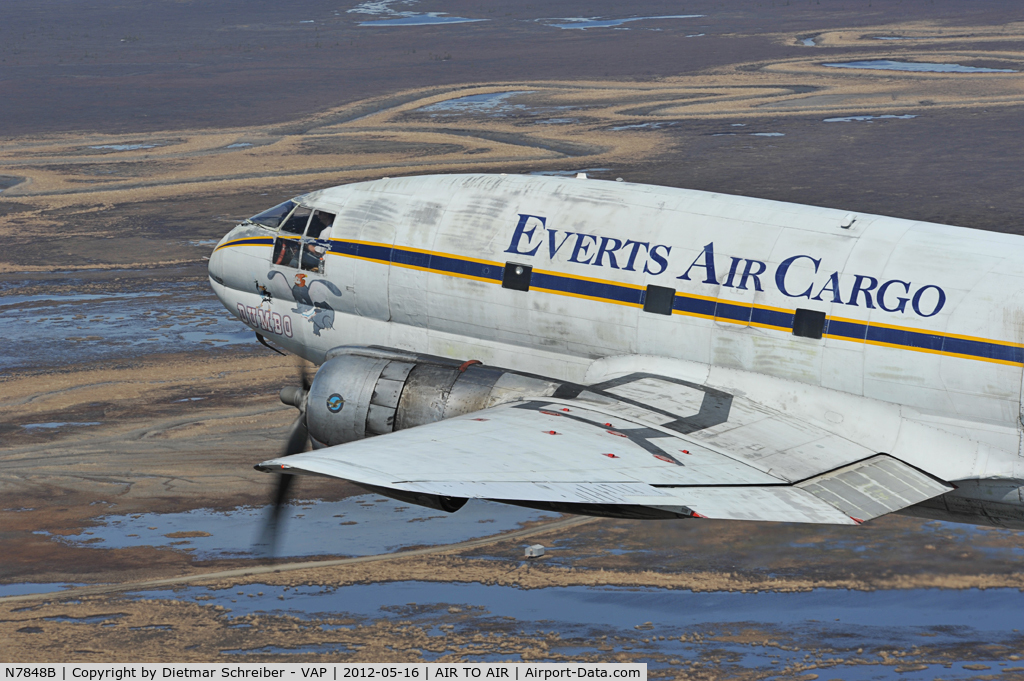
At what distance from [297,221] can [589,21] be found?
126 m

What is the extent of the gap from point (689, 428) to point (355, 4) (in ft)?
561

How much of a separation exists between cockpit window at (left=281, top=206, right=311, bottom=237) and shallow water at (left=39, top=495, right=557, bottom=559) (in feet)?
18.7

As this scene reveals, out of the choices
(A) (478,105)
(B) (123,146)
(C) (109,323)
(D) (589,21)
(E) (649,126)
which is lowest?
(C) (109,323)

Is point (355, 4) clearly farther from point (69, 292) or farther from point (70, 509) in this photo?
point (70, 509)

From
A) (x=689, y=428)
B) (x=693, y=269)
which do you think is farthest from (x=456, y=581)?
(x=693, y=269)

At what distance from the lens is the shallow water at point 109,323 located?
32.3 metres

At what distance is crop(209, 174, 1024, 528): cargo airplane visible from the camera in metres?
14.7

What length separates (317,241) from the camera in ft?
73.0

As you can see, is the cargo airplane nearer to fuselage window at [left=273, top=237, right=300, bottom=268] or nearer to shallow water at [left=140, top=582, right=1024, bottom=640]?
fuselage window at [left=273, top=237, right=300, bottom=268]

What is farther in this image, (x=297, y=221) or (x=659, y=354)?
(x=297, y=221)

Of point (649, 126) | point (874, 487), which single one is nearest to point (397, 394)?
point (874, 487)

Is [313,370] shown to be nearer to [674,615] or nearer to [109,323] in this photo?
[109,323]

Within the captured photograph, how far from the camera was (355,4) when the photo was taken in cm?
17612

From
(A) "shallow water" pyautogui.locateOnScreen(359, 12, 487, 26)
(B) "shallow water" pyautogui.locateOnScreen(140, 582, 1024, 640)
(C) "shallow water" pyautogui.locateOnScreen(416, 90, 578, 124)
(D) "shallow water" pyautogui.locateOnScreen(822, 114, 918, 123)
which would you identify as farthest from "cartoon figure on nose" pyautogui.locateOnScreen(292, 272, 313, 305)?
(A) "shallow water" pyautogui.locateOnScreen(359, 12, 487, 26)
